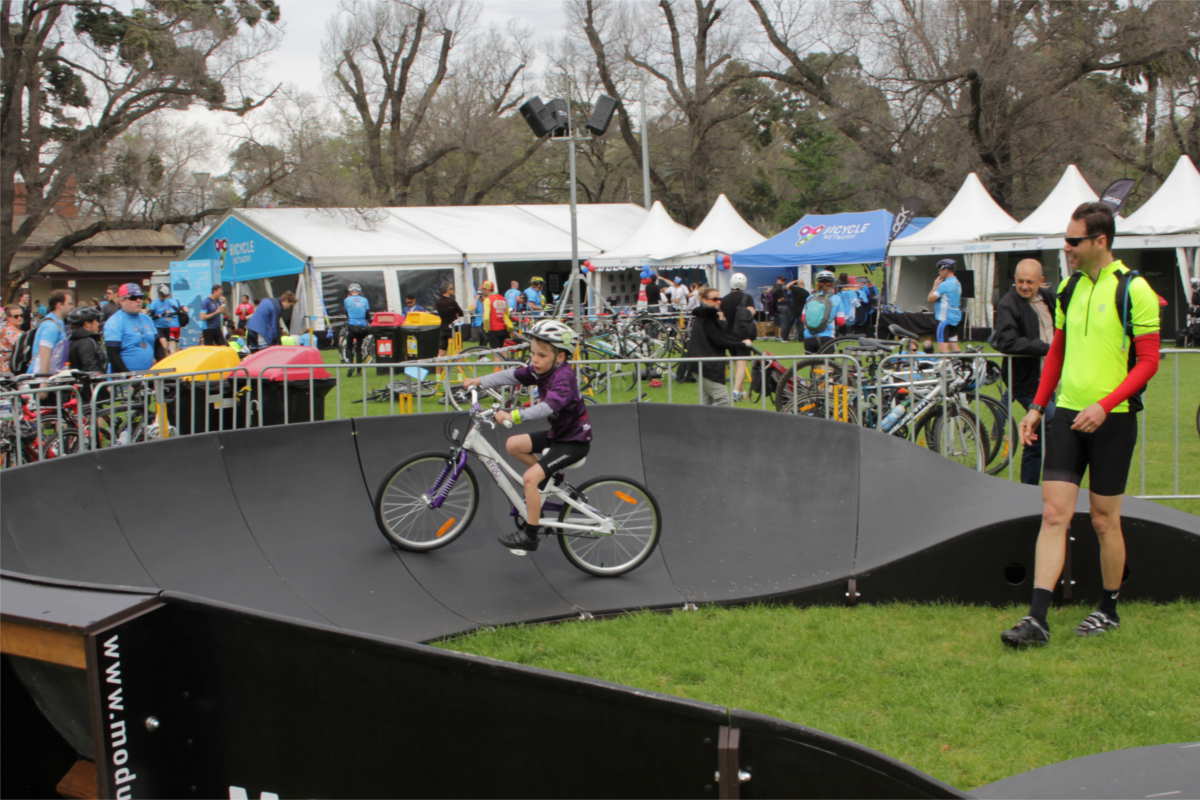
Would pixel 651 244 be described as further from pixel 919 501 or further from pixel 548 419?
pixel 919 501

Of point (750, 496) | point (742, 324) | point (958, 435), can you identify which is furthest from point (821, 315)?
point (750, 496)

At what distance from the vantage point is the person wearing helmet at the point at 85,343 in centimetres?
1138

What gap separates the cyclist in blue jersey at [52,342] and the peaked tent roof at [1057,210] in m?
20.5

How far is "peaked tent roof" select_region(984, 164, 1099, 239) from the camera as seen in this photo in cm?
2477

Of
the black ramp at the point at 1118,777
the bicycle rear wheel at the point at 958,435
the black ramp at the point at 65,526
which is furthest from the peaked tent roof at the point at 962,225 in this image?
the black ramp at the point at 1118,777

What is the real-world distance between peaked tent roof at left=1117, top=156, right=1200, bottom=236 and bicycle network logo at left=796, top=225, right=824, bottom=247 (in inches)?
283

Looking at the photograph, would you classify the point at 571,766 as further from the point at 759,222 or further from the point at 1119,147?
the point at 759,222

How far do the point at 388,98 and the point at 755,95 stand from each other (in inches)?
841

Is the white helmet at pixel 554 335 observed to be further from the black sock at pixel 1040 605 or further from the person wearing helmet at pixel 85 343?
the person wearing helmet at pixel 85 343

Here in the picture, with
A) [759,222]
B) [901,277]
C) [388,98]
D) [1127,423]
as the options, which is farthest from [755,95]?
[1127,423]

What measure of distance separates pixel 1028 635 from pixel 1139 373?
1.49m

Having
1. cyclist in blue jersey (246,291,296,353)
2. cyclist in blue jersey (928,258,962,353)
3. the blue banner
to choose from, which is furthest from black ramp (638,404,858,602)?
the blue banner

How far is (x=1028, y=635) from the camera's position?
577 centimetres

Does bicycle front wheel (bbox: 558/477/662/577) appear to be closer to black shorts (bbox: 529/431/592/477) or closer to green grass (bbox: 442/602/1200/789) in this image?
black shorts (bbox: 529/431/592/477)
